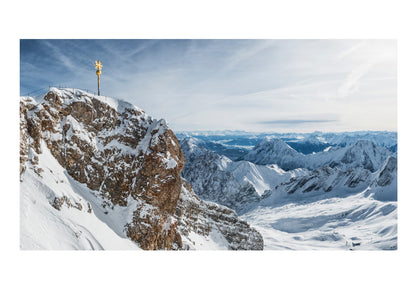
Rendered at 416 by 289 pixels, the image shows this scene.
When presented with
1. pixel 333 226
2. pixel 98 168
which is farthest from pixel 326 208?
pixel 98 168

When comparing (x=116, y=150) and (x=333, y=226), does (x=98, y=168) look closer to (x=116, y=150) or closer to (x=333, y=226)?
(x=116, y=150)

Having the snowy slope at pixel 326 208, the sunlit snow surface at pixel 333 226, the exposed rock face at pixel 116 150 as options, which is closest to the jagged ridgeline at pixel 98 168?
the exposed rock face at pixel 116 150

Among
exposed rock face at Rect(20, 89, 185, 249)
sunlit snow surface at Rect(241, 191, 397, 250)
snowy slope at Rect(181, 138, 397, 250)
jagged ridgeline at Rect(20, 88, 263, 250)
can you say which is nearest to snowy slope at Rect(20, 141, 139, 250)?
jagged ridgeline at Rect(20, 88, 263, 250)

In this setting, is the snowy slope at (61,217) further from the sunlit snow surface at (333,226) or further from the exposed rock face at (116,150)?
the sunlit snow surface at (333,226)

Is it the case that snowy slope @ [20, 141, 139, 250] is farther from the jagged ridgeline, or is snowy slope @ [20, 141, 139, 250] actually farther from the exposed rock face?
the exposed rock face
